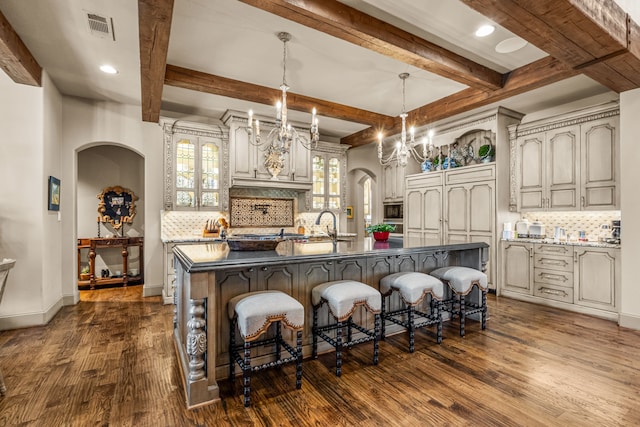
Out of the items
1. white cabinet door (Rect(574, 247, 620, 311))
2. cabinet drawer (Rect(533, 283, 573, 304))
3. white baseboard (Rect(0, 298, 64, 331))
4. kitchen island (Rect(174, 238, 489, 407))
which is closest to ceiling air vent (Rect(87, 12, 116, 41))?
kitchen island (Rect(174, 238, 489, 407))

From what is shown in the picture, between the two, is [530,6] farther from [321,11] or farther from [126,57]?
[126,57]

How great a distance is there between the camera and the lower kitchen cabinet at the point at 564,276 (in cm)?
392

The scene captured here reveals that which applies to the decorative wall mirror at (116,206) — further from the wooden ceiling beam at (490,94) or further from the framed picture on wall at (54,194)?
the wooden ceiling beam at (490,94)

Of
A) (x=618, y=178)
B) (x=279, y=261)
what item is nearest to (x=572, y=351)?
(x=618, y=178)

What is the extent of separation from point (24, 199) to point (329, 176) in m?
4.57

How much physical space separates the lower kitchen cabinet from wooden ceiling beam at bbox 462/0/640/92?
2.17 m

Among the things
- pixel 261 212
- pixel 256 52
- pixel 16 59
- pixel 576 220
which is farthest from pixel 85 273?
pixel 576 220

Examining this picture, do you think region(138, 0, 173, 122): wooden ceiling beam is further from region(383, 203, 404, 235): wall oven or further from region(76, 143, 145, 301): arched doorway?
region(383, 203, 404, 235): wall oven

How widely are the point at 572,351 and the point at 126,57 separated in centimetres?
511

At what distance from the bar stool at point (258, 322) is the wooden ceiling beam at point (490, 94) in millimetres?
3492

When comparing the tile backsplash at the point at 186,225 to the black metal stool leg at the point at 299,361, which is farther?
the tile backsplash at the point at 186,225

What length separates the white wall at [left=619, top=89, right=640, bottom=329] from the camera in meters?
3.53

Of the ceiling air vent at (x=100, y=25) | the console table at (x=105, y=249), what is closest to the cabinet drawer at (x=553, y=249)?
the ceiling air vent at (x=100, y=25)

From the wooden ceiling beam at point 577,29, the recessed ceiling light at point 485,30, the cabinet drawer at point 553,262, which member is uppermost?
the recessed ceiling light at point 485,30
